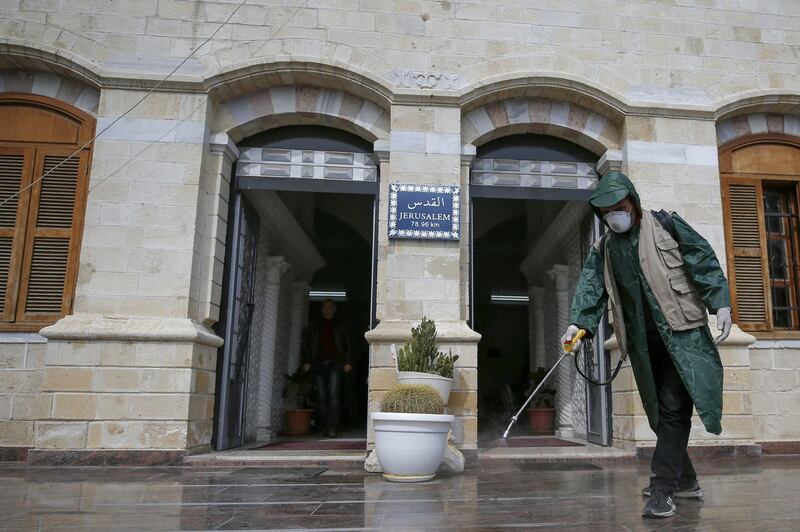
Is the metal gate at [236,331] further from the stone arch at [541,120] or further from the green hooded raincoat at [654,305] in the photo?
the green hooded raincoat at [654,305]

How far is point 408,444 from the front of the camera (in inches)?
174

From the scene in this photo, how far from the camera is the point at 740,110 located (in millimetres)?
6773

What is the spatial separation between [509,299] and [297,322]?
6229 mm

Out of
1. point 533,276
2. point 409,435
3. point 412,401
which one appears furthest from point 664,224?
point 533,276

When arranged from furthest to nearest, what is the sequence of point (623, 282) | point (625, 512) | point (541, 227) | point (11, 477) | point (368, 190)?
1. point (541, 227)
2. point (368, 190)
3. point (11, 477)
4. point (623, 282)
5. point (625, 512)

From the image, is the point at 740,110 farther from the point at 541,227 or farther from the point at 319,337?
the point at 319,337

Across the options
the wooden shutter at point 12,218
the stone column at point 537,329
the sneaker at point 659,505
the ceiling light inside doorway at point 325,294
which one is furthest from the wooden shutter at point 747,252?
the ceiling light inside doorway at point 325,294

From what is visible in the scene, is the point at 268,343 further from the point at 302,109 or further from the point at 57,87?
the point at 57,87

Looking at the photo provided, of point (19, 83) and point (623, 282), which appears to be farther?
point (19, 83)

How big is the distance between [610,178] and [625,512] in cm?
169

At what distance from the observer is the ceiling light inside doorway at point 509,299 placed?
15028 millimetres

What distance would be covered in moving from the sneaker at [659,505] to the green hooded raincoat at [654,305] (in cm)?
41

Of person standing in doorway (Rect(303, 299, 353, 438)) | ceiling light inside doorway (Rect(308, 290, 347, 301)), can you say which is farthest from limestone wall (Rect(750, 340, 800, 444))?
ceiling light inside doorway (Rect(308, 290, 347, 301))

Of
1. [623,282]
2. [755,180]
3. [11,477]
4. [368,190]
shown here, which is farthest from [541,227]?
[11,477]
